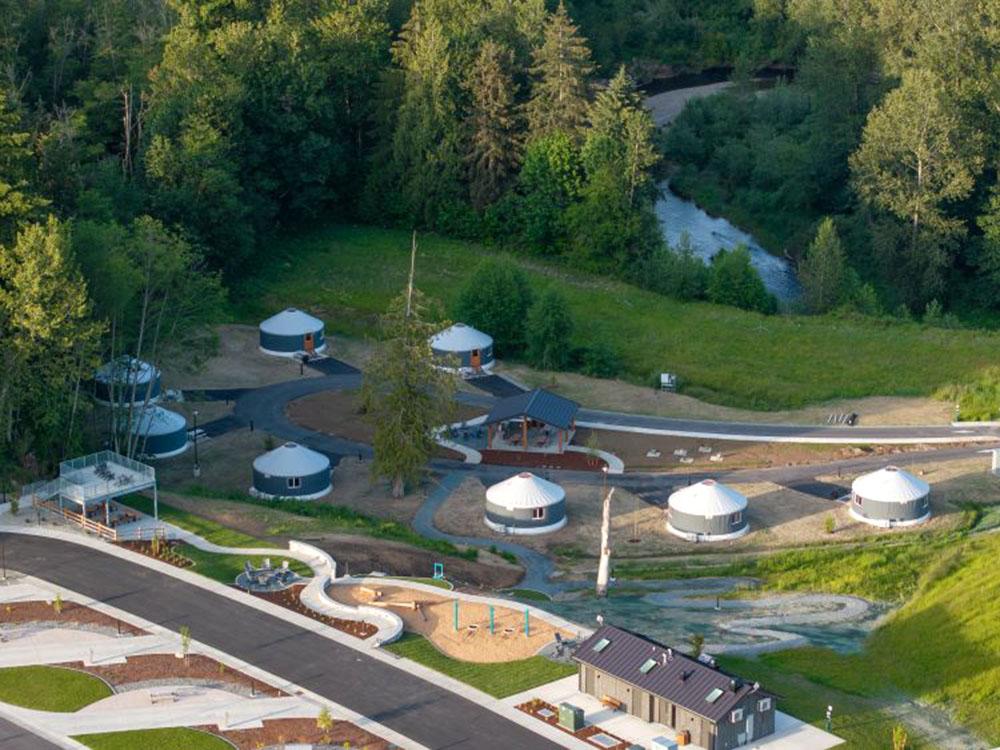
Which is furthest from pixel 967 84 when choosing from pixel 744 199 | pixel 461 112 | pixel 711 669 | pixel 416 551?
pixel 711 669

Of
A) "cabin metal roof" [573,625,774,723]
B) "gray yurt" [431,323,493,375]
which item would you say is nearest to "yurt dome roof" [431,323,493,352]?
"gray yurt" [431,323,493,375]

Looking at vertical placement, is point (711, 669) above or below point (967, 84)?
below

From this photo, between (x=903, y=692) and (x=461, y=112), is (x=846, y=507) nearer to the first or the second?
(x=903, y=692)

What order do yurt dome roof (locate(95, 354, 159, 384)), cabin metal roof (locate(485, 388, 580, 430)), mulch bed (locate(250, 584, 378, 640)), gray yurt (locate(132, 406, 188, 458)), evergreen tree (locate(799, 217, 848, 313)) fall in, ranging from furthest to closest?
evergreen tree (locate(799, 217, 848, 313))
cabin metal roof (locate(485, 388, 580, 430))
gray yurt (locate(132, 406, 188, 458))
yurt dome roof (locate(95, 354, 159, 384))
mulch bed (locate(250, 584, 378, 640))

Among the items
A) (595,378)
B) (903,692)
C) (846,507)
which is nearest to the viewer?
(903,692)

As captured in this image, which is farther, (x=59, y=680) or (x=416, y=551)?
(x=416, y=551)

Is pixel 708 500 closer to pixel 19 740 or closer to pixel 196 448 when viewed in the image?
pixel 196 448

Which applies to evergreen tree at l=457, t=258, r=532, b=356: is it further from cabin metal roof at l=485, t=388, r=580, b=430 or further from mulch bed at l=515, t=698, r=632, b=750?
mulch bed at l=515, t=698, r=632, b=750
